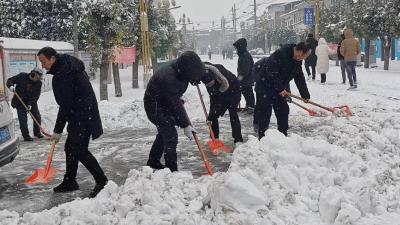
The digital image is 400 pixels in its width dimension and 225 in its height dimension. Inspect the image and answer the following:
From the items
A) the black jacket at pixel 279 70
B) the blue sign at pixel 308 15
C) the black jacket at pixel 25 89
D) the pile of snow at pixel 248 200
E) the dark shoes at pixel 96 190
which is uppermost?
the blue sign at pixel 308 15

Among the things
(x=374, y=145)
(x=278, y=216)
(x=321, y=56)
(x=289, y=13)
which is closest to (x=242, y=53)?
(x=374, y=145)

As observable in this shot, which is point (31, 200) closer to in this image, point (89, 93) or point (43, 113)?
point (89, 93)

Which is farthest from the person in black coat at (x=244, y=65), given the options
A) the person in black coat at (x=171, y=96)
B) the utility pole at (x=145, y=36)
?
the utility pole at (x=145, y=36)

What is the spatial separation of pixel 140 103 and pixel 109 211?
7.94m

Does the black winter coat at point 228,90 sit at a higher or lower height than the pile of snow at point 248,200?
higher

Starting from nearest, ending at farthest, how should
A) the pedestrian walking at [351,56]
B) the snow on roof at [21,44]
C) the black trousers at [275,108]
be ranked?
the black trousers at [275,108] → the pedestrian walking at [351,56] → the snow on roof at [21,44]

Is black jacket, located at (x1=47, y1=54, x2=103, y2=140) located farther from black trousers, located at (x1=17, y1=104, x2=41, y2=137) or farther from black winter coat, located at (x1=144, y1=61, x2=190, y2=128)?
black trousers, located at (x1=17, y1=104, x2=41, y2=137)

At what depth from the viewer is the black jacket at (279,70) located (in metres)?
6.59

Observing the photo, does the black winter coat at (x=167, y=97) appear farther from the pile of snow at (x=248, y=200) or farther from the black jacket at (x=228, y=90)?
the black jacket at (x=228, y=90)

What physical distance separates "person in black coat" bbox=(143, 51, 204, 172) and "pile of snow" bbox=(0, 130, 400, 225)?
71 centimetres

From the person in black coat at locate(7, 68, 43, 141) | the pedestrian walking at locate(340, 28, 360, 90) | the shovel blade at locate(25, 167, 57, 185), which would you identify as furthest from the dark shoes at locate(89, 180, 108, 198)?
the pedestrian walking at locate(340, 28, 360, 90)

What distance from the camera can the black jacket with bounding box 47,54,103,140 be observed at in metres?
4.88

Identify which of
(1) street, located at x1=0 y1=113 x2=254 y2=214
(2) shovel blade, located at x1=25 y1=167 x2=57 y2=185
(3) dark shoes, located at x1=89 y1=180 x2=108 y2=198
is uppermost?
(3) dark shoes, located at x1=89 y1=180 x2=108 y2=198

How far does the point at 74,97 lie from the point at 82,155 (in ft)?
2.05
